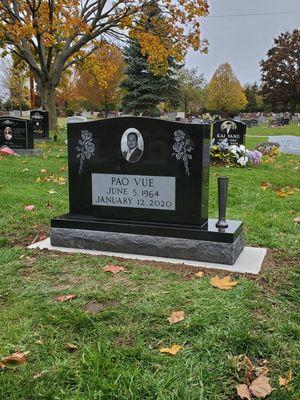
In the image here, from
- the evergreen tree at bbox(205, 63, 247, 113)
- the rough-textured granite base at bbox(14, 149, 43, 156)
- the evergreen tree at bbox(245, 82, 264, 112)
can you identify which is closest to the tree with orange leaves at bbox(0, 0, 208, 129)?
the rough-textured granite base at bbox(14, 149, 43, 156)

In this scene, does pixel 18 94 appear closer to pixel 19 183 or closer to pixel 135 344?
pixel 19 183

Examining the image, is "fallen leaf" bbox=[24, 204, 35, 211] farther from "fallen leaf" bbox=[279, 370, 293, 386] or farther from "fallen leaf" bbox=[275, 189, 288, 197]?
"fallen leaf" bbox=[279, 370, 293, 386]

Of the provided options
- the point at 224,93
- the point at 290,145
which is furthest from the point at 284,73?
the point at 290,145

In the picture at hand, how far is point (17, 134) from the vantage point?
50.0ft

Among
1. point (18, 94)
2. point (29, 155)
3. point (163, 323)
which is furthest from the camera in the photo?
point (18, 94)

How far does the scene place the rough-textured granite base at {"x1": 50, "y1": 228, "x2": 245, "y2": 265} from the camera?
4.55 m

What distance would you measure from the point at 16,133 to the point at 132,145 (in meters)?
11.3

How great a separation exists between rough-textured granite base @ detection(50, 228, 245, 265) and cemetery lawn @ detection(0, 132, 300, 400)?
10.7 inches

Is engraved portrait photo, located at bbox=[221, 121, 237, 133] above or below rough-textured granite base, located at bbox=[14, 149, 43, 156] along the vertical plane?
above

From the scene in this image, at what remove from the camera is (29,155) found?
49.0ft

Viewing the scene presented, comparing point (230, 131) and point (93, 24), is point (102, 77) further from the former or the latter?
point (230, 131)

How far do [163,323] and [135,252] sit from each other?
1677mm

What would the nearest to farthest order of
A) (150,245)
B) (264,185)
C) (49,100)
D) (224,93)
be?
(150,245) < (264,185) < (49,100) < (224,93)

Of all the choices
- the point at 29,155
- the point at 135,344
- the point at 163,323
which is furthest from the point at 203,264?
the point at 29,155
